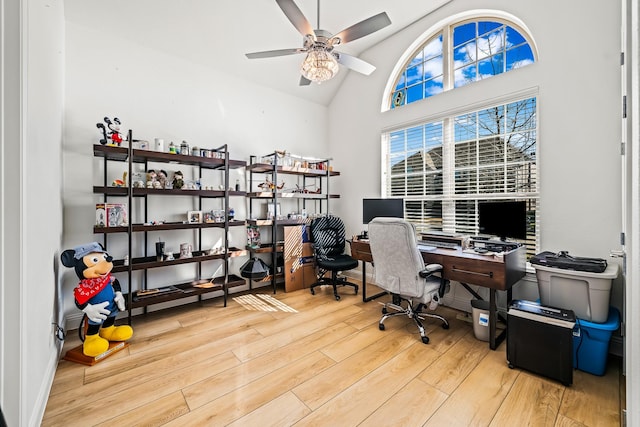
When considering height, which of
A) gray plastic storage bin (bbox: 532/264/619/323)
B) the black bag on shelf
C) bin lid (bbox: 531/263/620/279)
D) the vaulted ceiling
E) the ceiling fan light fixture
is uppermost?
the vaulted ceiling

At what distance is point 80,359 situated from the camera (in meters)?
2.09

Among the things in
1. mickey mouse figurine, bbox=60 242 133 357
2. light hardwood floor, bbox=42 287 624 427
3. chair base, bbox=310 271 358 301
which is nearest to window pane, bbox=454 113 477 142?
light hardwood floor, bbox=42 287 624 427

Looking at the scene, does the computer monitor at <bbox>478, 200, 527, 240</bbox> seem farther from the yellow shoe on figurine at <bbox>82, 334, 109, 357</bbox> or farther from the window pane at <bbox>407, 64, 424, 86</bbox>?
the yellow shoe on figurine at <bbox>82, 334, 109, 357</bbox>

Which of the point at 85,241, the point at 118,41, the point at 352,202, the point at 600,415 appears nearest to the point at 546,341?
the point at 600,415

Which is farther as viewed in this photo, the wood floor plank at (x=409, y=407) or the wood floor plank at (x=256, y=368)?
the wood floor plank at (x=256, y=368)

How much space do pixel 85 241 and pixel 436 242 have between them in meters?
3.70

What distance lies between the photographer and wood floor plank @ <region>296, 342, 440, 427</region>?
1.56m

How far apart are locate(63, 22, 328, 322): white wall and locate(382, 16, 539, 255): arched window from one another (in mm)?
1854

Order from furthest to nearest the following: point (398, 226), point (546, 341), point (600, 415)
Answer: point (398, 226), point (546, 341), point (600, 415)

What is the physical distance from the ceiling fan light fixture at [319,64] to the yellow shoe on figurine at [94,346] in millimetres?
2846

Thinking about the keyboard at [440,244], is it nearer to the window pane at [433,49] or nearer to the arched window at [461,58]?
the arched window at [461,58]

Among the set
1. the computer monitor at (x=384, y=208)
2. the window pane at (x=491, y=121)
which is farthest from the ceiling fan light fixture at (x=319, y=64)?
the window pane at (x=491, y=121)

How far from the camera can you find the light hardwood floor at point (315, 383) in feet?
5.13

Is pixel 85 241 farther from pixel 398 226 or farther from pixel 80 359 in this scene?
pixel 398 226
